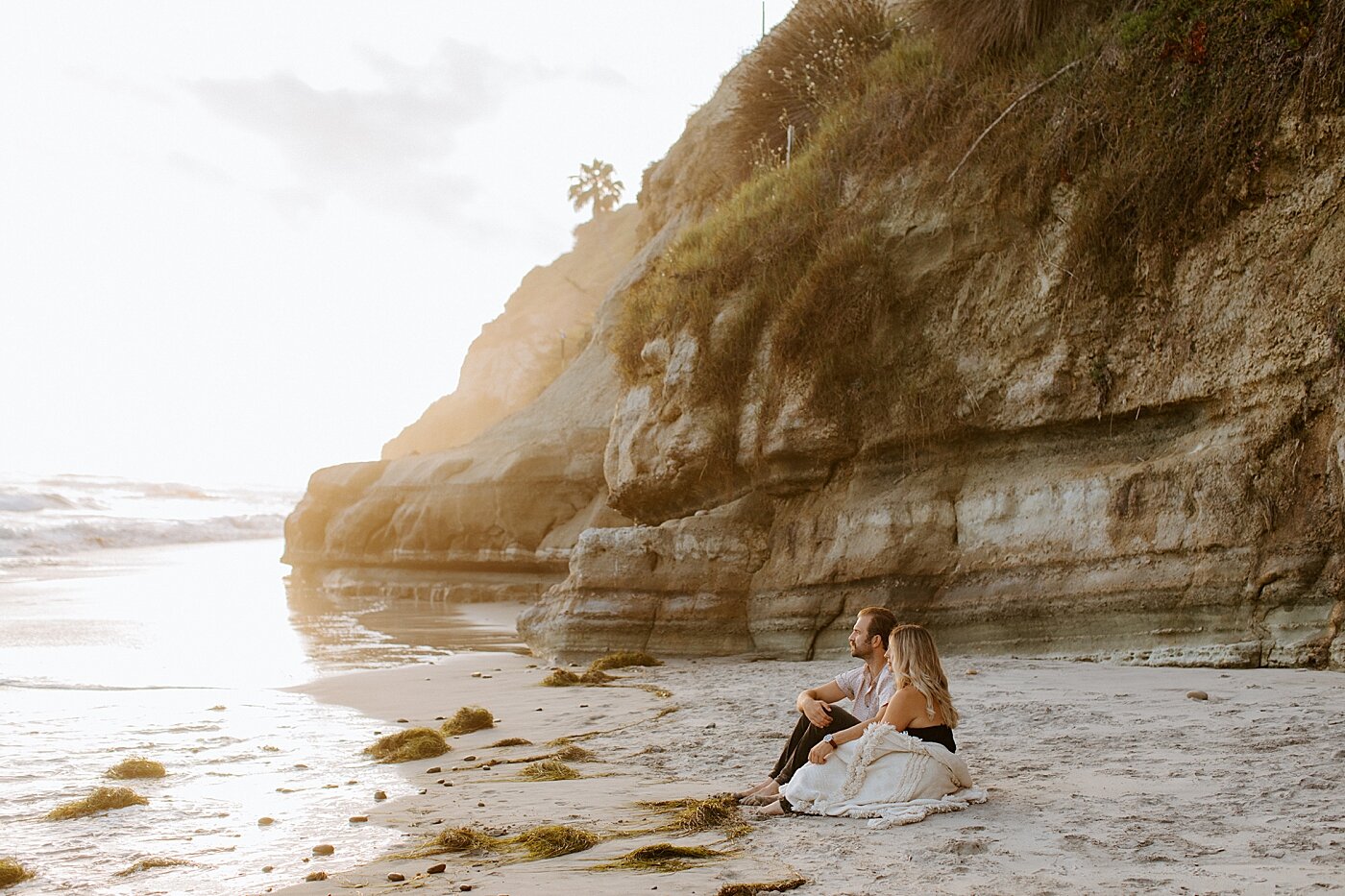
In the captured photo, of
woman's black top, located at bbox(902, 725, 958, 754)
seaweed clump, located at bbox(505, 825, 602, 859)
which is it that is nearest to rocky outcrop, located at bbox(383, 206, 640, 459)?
woman's black top, located at bbox(902, 725, 958, 754)

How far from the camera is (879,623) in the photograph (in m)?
5.25

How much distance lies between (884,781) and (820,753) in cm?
31

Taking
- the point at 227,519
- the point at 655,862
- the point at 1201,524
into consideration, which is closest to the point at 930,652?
the point at 655,862

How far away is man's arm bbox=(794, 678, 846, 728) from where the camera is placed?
4957mm

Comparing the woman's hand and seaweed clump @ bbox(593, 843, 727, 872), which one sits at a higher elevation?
the woman's hand

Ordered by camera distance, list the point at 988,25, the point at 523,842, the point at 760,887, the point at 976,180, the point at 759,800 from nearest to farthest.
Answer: the point at 760,887
the point at 523,842
the point at 759,800
the point at 976,180
the point at 988,25

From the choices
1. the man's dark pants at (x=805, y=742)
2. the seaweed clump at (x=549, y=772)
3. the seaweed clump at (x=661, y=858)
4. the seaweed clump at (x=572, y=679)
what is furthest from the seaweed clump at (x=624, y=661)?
the seaweed clump at (x=661, y=858)

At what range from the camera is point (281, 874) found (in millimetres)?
4438

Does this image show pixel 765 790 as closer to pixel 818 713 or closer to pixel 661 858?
pixel 818 713

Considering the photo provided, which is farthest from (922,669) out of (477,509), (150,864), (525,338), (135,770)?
(525,338)

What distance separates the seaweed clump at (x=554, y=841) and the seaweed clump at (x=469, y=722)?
10.8ft

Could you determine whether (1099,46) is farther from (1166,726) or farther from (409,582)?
(409,582)

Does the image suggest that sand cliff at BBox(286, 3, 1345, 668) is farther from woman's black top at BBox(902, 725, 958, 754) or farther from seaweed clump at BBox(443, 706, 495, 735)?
woman's black top at BBox(902, 725, 958, 754)

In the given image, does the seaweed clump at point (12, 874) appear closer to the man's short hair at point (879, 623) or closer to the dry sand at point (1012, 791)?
the dry sand at point (1012, 791)
